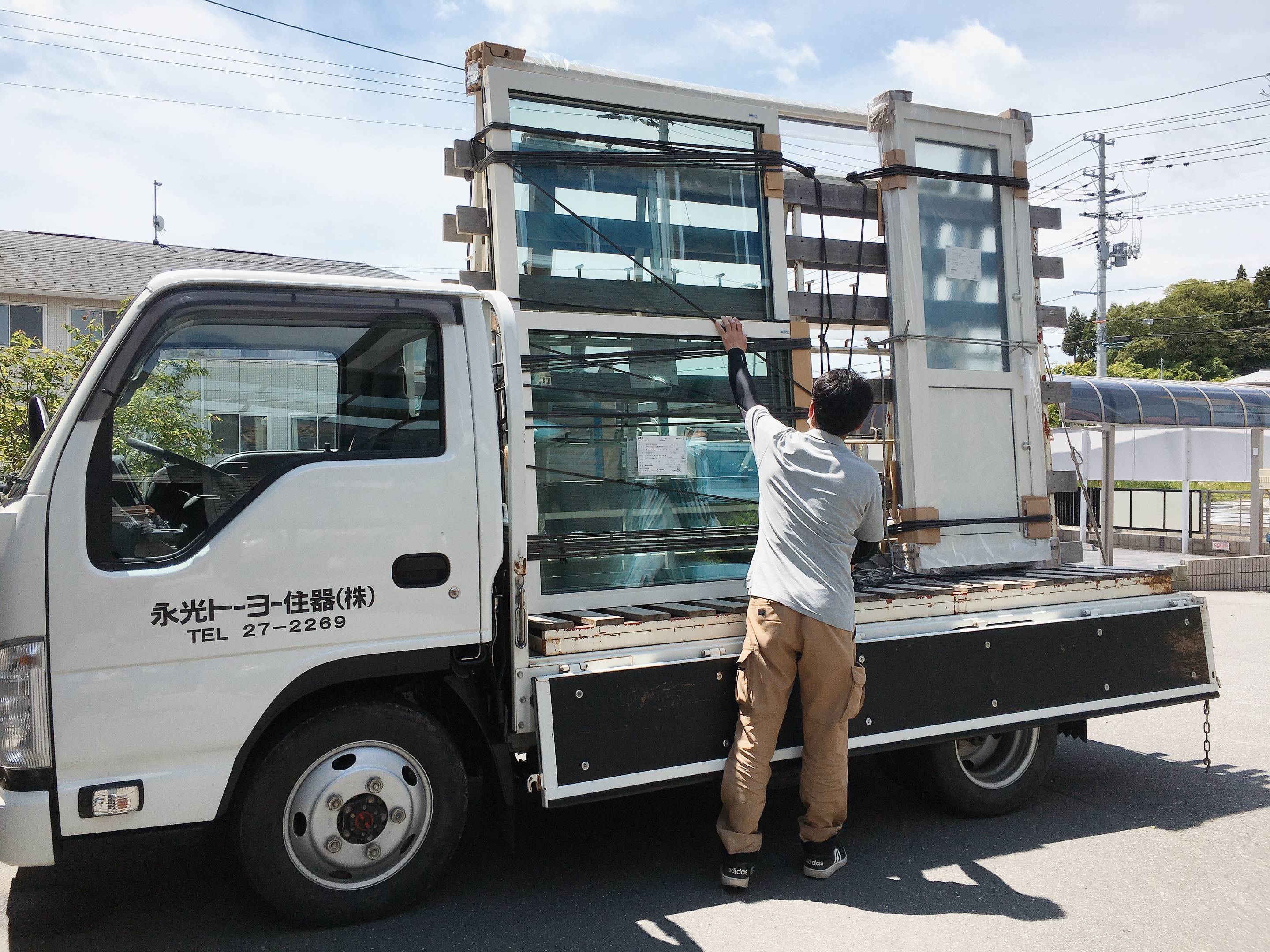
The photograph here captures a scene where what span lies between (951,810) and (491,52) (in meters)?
4.23

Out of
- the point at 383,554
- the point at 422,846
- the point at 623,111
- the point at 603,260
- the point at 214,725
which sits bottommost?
the point at 422,846

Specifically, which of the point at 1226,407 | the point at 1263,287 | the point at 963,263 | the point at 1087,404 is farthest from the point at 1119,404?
the point at 1263,287

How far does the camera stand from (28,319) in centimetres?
2698

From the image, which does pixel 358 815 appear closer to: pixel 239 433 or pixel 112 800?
pixel 112 800

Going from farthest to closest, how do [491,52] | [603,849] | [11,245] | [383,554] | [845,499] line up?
[11,245]
[491,52]
[603,849]
[845,499]
[383,554]

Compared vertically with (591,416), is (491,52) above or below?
above

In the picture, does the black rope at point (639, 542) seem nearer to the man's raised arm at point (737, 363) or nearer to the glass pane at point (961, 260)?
the man's raised arm at point (737, 363)

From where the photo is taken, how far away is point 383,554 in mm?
3488

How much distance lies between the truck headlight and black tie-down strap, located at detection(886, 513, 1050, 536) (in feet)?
13.0

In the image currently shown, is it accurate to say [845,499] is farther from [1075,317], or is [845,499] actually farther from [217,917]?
[1075,317]

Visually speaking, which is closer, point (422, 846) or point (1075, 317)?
point (422, 846)

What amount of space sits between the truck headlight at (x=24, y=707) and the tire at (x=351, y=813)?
655 millimetres

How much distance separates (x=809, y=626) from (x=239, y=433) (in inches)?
88.0

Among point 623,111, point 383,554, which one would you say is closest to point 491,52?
point 623,111
